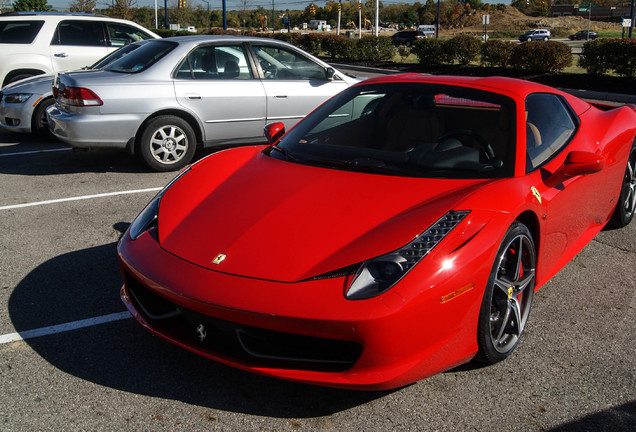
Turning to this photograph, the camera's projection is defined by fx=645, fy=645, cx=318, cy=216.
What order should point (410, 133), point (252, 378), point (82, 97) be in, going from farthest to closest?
point (82, 97)
point (410, 133)
point (252, 378)

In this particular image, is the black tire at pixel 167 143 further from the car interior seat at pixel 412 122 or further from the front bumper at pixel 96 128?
the car interior seat at pixel 412 122

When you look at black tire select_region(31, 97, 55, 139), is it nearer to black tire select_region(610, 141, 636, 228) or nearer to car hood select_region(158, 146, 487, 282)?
car hood select_region(158, 146, 487, 282)

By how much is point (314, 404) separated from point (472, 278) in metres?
0.90

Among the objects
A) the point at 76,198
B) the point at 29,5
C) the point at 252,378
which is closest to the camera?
the point at 252,378

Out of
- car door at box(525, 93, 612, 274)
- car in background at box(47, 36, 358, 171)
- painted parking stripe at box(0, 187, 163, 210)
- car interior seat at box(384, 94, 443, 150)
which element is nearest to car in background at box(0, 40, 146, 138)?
car in background at box(47, 36, 358, 171)

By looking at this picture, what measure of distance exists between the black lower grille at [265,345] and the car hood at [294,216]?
0.79 ft

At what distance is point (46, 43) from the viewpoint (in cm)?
1073

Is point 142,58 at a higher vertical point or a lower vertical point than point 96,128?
higher

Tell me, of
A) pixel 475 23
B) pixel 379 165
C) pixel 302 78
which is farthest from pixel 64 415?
pixel 475 23

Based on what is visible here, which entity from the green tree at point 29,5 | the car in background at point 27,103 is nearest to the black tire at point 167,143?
the car in background at point 27,103

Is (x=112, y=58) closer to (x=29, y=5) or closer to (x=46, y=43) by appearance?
(x=46, y=43)

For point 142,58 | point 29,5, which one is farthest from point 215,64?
point 29,5

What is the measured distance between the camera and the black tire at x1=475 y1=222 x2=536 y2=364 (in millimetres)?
2945

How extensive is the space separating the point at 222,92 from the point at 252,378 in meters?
5.03
